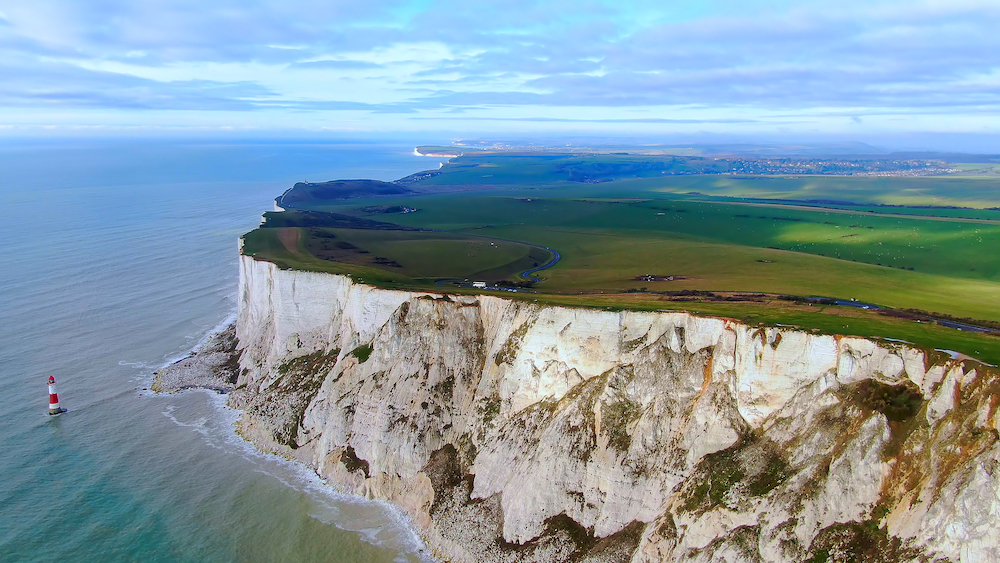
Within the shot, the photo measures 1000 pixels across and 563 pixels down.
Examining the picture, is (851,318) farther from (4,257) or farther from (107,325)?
(4,257)

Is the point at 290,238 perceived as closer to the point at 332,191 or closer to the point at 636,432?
the point at 636,432

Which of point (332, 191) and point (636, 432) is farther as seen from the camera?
point (332, 191)

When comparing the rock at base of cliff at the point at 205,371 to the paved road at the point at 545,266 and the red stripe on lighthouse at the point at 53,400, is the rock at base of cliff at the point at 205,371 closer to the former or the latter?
the red stripe on lighthouse at the point at 53,400

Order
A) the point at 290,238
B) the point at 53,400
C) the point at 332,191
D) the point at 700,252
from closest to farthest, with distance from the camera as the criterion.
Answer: the point at 53,400 → the point at 290,238 → the point at 700,252 → the point at 332,191

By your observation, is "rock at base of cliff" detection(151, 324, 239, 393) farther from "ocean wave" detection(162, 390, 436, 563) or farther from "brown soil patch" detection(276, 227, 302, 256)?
"brown soil patch" detection(276, 227, 302, 256)

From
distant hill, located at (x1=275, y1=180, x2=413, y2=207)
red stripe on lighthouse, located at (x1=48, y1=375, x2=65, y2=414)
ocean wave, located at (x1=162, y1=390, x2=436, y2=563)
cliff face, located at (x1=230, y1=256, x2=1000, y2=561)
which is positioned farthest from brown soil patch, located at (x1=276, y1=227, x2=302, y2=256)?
distant hill, located at (x1=275, y1=180, x2=413, y2=207)

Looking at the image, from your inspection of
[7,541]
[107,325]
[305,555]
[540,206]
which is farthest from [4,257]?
[540,206]

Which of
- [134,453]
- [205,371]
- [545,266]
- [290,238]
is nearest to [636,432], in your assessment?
[134,453]
